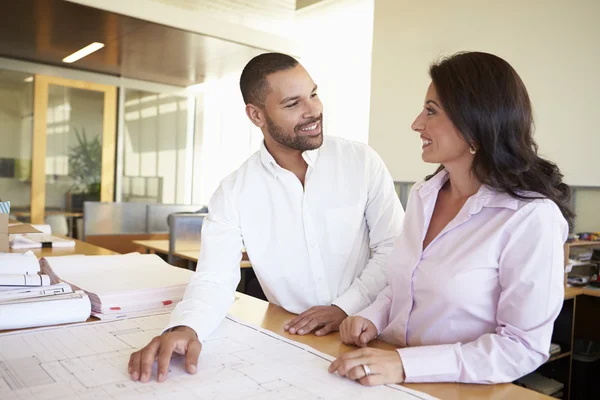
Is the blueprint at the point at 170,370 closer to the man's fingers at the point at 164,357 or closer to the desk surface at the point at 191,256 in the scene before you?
the man's fingers at the point at 164,357

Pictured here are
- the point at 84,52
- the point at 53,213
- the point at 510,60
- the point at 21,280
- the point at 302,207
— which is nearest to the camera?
the point at 21,280

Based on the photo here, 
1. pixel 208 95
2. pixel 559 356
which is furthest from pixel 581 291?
pixel 208 95

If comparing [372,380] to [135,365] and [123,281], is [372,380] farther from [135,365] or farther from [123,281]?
[123,281]

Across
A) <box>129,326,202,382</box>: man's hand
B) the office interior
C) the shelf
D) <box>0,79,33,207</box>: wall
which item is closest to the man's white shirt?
<box>129,326,202,382</box>: man's hand

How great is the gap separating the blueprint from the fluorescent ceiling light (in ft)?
19.8

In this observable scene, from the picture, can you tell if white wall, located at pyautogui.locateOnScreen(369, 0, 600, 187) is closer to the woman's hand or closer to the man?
the man

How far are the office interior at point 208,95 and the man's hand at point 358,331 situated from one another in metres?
2.62

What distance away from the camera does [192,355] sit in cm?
101

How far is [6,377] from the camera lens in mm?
919

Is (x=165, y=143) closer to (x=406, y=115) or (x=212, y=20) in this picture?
(x=212, y=20)

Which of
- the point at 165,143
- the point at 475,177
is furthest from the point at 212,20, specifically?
the point at 475,177

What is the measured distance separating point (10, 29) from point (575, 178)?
5.94 metres

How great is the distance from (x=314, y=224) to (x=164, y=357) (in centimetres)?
84

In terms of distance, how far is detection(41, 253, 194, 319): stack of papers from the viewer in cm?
138
